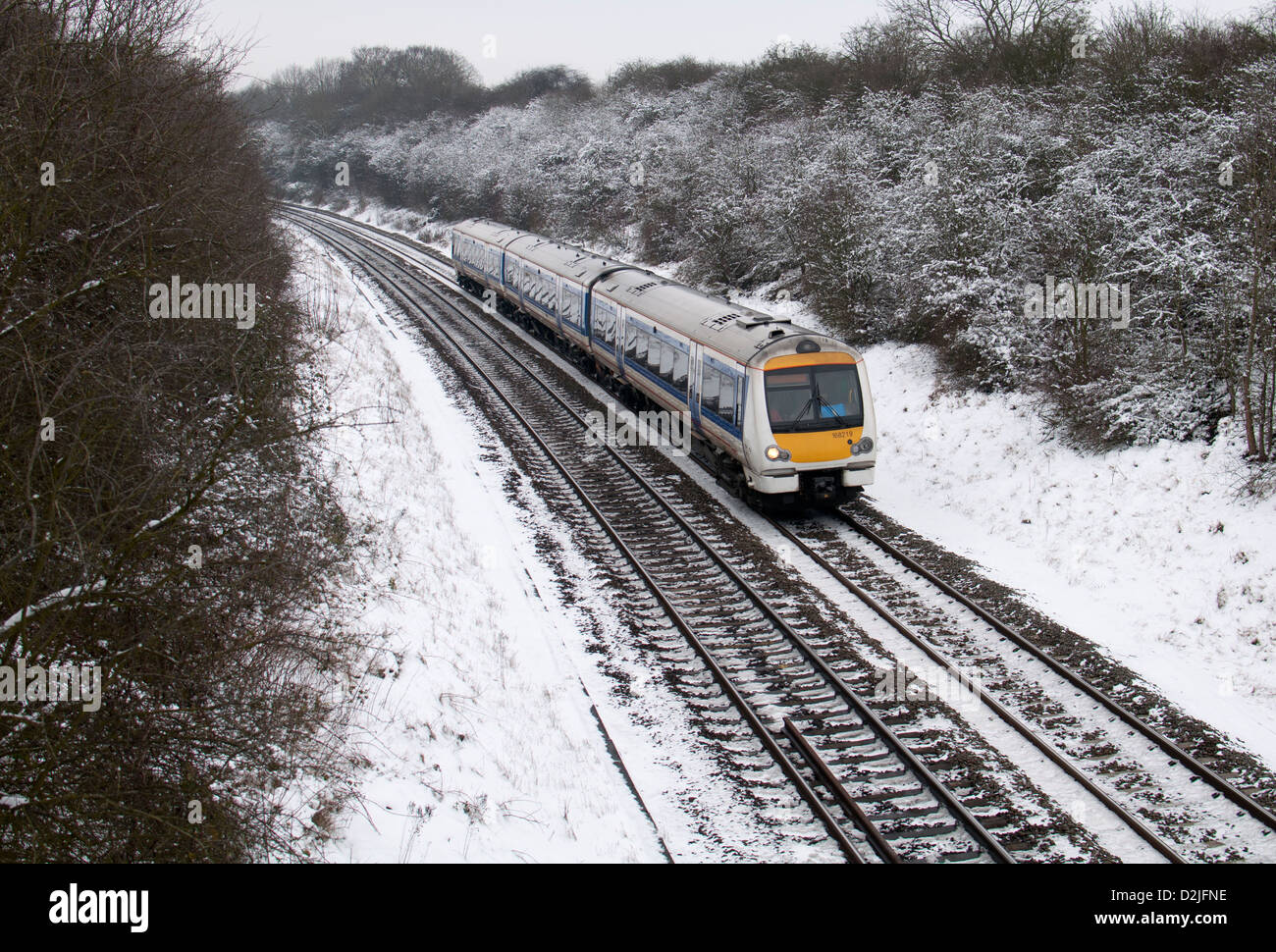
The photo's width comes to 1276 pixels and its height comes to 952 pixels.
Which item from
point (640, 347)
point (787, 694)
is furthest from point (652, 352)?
point (787, 694)

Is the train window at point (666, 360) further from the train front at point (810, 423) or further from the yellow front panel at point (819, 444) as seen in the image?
the yellow front panel at point (819, 444)

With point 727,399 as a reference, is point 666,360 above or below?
above

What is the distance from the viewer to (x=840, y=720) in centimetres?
1019

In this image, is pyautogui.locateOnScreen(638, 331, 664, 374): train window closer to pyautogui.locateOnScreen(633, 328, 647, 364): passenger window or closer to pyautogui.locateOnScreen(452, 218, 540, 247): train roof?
pyautogui.locateOnScreen(633, 328, 647, 364): passenger window

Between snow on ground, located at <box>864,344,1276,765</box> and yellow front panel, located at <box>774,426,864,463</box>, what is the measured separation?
1.91 m

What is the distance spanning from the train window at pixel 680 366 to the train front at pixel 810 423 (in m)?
2.82

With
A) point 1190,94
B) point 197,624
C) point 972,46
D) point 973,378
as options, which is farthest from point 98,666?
point 972,46

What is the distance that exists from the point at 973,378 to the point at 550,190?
36593 mm

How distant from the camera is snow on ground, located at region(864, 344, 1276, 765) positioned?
36.1ft

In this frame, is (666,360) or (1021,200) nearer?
(666,360)

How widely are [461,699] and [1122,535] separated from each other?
979 centimetres

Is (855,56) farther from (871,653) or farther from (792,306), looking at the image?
(871,653)

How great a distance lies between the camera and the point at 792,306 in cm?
2800

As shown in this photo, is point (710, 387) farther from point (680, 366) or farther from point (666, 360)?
point (666, 360)
